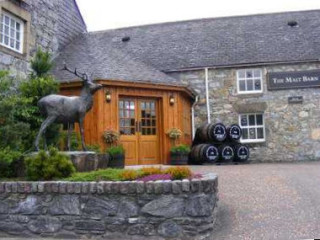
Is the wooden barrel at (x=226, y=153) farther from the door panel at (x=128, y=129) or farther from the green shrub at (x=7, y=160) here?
the green shrub at (x=7, y=160)

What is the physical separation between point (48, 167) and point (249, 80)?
12.2m

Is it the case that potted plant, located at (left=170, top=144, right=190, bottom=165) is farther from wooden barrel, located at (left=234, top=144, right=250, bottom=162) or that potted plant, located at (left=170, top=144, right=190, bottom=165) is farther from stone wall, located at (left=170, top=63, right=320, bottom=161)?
stone wall, located at (left=170, top=63, right=320, bottom=161)

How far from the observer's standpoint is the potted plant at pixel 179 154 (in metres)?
14.7

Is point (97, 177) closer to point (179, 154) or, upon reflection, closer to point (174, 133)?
point (179, 154)

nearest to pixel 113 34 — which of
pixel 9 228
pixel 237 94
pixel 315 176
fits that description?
pixel 237 94

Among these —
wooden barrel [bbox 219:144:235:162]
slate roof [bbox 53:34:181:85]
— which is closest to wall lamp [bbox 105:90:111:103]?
slate roof [bbox 53:34:181:85]

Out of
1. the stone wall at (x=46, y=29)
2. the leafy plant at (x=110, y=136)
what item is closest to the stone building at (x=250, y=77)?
the stone wall at (x=46, y=29)

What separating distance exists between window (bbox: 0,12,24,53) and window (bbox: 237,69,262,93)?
8819mm

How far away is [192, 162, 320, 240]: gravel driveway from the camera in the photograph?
6508 millimetres

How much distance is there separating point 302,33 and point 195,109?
6051 millimetres

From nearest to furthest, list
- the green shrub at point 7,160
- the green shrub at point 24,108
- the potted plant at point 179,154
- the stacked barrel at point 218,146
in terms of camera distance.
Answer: the green shrub at point 7,160 → the green shrub at point 24,108 → the potted plant at point 179,154 → the stacked barrel at point 218,146

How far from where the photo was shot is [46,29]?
611 inches

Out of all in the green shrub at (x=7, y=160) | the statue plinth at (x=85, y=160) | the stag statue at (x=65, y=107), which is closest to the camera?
the green shrub at (x=7, y=160)

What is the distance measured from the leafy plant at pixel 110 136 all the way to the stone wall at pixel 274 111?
17.3 feet
